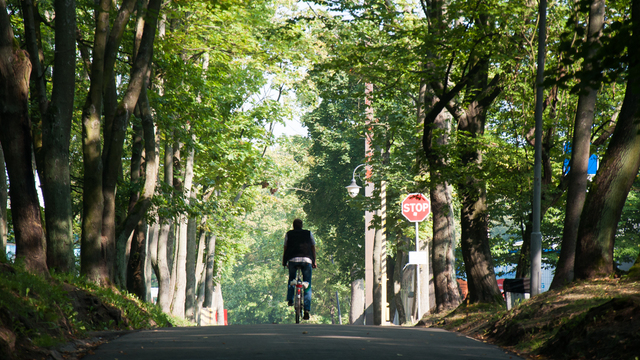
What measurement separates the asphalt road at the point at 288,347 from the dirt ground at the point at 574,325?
16.3 inches

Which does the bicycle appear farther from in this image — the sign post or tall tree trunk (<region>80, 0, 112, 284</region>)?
the sign post

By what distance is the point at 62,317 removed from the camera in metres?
8.28

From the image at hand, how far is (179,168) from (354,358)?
762 inches

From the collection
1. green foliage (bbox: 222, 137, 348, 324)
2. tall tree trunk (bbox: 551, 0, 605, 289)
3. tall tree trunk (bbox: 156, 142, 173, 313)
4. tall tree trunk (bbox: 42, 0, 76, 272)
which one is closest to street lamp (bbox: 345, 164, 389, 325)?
tall tree trunk (bbox: 156, 142, 173, 313)

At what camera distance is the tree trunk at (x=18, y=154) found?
9898 mm

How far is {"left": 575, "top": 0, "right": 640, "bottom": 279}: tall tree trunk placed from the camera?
9508 millimetres

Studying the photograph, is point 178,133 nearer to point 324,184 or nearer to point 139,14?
point 139,14

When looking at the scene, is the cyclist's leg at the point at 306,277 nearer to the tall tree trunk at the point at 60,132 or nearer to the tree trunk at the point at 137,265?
the tall tree trunk at the point at 60,132

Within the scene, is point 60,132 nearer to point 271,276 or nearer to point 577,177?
point 577,177

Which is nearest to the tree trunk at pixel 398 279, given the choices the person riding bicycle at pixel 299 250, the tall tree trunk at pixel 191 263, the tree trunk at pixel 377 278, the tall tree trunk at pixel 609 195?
the tree trunk at pixel 377 278

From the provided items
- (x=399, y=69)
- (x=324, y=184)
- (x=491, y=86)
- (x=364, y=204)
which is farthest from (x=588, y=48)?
(x=324, y=184)

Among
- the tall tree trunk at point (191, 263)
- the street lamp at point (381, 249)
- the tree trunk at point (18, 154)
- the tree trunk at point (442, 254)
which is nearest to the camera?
the tree trunk at point (18, 154)

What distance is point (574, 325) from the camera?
290 inches

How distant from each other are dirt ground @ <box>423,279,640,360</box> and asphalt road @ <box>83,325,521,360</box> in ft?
1.36
